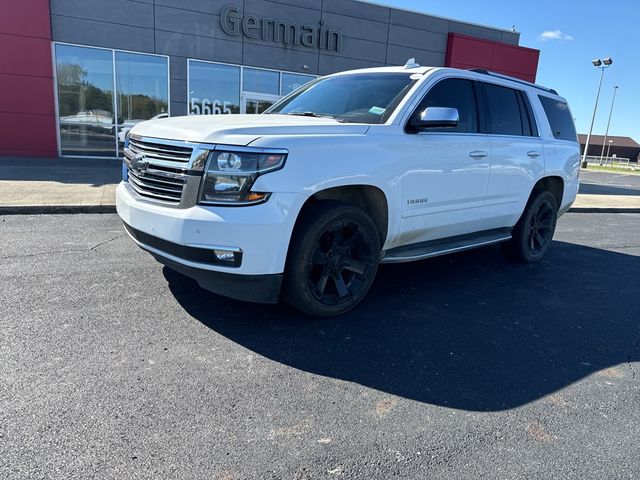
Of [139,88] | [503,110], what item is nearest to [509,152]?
[503,110]

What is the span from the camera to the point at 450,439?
99.0 inches

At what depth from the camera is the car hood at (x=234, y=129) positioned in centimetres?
321

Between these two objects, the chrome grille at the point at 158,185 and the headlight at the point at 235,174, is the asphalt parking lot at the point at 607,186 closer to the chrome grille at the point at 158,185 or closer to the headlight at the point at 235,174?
the headlight at the point at 235,174

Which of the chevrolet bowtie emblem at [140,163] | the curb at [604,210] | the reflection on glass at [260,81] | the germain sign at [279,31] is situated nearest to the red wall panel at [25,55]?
the germain sign at [279,31]

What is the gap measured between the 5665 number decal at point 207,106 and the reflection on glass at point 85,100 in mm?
2543

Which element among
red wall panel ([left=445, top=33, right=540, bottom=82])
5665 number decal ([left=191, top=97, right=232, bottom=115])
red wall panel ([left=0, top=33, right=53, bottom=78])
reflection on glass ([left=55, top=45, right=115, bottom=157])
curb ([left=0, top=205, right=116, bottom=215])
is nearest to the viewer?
curb ([left=0, top=205, right=116, bottom=215])

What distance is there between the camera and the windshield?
4.14 meters

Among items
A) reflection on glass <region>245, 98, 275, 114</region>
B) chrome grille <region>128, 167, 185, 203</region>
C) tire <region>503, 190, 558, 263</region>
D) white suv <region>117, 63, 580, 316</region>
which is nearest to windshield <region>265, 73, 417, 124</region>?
white suv <region>117, 63, 580, 316</region>

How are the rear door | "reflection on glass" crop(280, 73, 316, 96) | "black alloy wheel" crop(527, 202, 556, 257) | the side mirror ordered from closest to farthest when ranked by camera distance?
1. the side mirror
2. the rear door
3. "black alloy wheel" crop(527, 202, 556, 257)
4. "reflection on glass" crop(280, 73, 316, 96)

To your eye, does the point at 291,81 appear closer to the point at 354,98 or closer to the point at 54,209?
the point at 54,209

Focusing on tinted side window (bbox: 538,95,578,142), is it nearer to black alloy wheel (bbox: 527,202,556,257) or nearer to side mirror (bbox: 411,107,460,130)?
black alloy wheel (bbox: 527,202,556,257)

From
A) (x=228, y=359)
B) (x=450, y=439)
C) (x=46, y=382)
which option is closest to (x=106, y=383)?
(x=46, y=382)

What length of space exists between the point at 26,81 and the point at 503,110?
14.3 metres

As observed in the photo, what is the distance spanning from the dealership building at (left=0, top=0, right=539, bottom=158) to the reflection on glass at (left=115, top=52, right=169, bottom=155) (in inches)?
1.2
